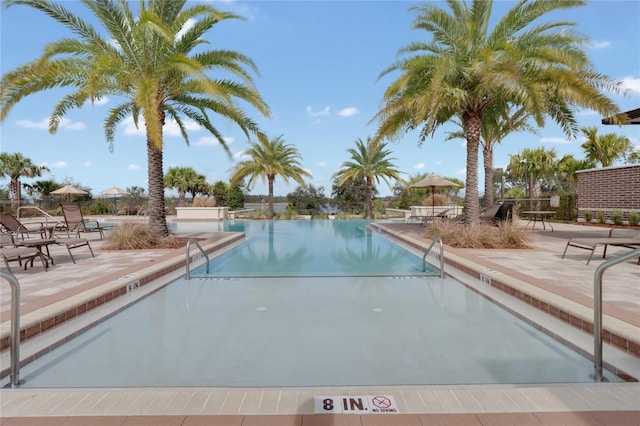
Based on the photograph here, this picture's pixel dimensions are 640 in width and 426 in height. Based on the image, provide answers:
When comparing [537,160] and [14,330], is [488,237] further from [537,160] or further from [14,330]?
[537,160]

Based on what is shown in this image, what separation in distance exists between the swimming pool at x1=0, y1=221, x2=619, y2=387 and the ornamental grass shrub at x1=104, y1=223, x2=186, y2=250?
4.86 meters

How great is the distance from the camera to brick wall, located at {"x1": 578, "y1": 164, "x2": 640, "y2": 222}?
51.0 feet

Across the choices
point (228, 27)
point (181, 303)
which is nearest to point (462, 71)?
point (228, 27)

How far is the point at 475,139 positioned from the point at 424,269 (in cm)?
585

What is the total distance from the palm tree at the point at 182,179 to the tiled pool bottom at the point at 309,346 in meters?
35.2

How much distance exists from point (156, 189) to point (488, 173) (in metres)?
14.3

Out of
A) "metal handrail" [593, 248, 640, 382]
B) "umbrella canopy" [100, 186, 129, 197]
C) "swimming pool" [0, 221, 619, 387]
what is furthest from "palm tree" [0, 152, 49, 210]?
"metal handrail" [593, 248, 640, 382]

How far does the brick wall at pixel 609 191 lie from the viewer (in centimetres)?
1554

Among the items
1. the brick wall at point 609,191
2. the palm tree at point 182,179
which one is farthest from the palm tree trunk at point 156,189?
the palm tree at point 182,179

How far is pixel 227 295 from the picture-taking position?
19.3 ft

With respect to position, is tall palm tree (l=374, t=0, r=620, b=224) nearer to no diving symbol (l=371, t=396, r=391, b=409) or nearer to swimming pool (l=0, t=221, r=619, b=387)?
swimming pool (l=0, t=221, r=619, b=387)

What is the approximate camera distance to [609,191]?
16.9 m

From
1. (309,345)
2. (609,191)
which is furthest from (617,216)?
(309,345)

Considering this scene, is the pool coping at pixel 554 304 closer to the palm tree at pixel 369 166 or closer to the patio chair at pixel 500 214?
the patio chair at pixel 500 214
